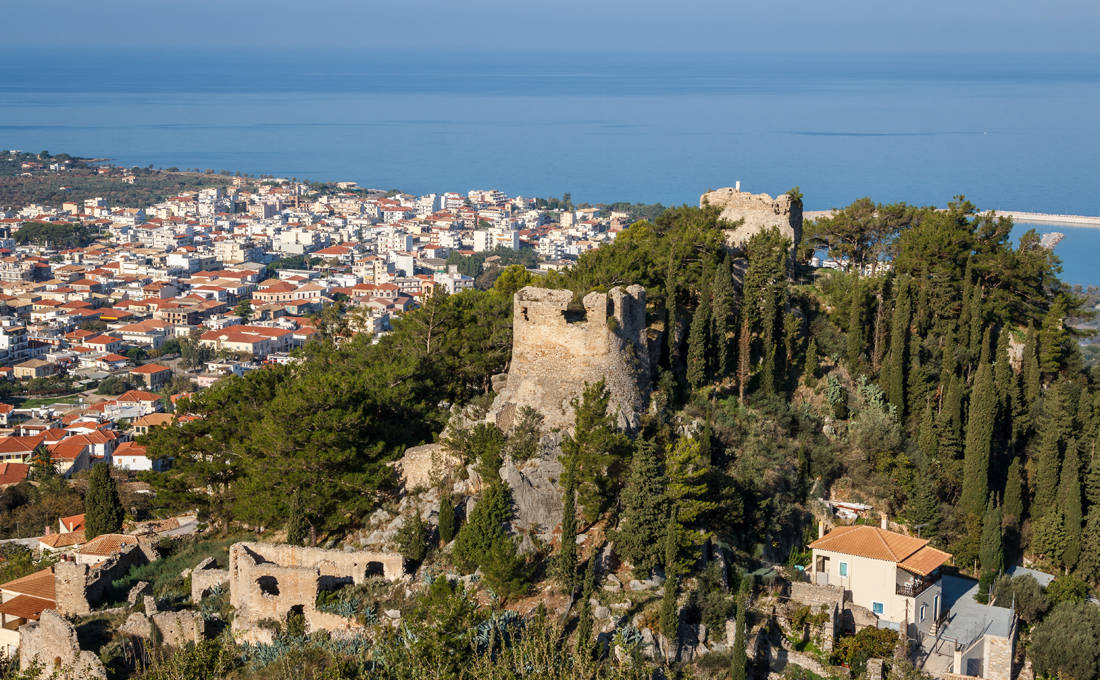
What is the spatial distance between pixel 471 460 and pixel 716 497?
4591 millimetres

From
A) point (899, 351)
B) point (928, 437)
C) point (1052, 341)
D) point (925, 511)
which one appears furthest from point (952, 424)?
point (1052, 341)

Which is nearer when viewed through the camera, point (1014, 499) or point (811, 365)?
point (1014, 499)

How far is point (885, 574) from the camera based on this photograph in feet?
69.3

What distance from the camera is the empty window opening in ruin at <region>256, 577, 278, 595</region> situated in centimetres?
1948

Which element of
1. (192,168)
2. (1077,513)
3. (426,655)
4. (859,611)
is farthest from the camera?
(192,168)

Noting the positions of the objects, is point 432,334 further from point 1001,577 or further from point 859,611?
point 1001,577

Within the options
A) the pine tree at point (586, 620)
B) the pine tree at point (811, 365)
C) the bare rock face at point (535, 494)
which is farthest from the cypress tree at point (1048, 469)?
the pine tree at point (586, 620)

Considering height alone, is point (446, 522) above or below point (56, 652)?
above

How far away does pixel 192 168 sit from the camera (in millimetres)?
174875

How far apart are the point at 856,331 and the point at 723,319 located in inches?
158

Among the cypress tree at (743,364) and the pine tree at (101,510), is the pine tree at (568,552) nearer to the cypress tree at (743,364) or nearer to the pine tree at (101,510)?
the cypress tree at (743,364)

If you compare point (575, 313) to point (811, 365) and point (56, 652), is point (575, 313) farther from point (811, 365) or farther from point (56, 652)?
point (56, 652)

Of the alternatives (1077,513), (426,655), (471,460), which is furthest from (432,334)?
(1077,513)

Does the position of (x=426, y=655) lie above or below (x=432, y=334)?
below
